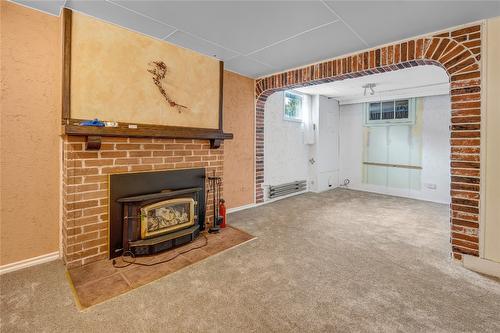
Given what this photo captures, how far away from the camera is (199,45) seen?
2.84m

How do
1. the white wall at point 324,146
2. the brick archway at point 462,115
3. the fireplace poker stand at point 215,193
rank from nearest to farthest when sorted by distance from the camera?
the brick archway at point 462,115 < the fireplace poker stand at point 215,193 < the white wall at point 324,146

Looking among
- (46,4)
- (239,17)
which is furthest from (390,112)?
(46,4)

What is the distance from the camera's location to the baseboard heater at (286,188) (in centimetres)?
487

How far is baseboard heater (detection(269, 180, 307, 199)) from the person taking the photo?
16.0 ft

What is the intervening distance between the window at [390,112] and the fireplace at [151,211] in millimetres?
4889

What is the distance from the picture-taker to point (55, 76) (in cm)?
227

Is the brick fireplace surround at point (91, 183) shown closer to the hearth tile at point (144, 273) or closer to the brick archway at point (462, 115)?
the hearth tile at point (144, 273)

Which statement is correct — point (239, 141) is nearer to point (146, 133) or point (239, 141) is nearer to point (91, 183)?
point (146, 133)

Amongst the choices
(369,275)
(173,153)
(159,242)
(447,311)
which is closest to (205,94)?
(173,153)

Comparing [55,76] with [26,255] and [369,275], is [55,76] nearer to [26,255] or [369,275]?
[26,255]

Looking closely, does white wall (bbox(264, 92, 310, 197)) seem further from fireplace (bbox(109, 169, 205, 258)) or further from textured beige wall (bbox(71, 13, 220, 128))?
fireplace (bbox(109, 169, 205, 258))

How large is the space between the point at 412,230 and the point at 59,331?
382 centimetres

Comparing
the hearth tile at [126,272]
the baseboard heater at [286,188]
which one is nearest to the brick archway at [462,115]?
the hearth tile at [126,272]

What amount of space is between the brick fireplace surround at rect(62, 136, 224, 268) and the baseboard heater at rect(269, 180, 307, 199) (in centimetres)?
267
